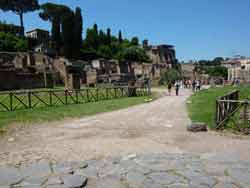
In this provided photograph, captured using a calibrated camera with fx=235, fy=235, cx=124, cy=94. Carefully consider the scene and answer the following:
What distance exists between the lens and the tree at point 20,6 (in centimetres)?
5397

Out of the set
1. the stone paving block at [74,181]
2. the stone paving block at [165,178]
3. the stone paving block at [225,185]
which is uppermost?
the stone paving block at [74,181]

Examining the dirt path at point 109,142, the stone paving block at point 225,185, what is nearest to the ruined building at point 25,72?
the dirt path at point 109,142

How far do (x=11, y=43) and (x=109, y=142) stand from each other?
48.4 m

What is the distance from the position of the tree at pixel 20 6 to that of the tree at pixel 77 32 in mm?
10285

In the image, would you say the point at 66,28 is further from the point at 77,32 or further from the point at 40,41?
the point at 40,41

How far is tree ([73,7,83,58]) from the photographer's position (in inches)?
2221

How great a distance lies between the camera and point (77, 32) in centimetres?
5684

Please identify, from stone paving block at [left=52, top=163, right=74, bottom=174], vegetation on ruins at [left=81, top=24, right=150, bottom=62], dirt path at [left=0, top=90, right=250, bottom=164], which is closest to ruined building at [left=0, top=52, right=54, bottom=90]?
vegetation on ruins at [left=81, top=24, right=150, bottom=62]

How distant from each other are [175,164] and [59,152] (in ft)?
8.16

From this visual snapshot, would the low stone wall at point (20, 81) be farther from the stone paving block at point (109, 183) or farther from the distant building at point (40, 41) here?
the stone paving block at point (109, 183)

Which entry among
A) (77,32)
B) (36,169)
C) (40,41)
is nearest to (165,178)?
(36,169)

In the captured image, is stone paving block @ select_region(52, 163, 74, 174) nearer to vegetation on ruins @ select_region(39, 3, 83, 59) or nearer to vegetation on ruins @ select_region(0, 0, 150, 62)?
vegetation on ruins @ select_region(0, 0, 150, 62)

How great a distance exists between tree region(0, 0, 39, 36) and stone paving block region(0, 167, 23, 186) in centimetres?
5747

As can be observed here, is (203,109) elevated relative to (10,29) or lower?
lower
